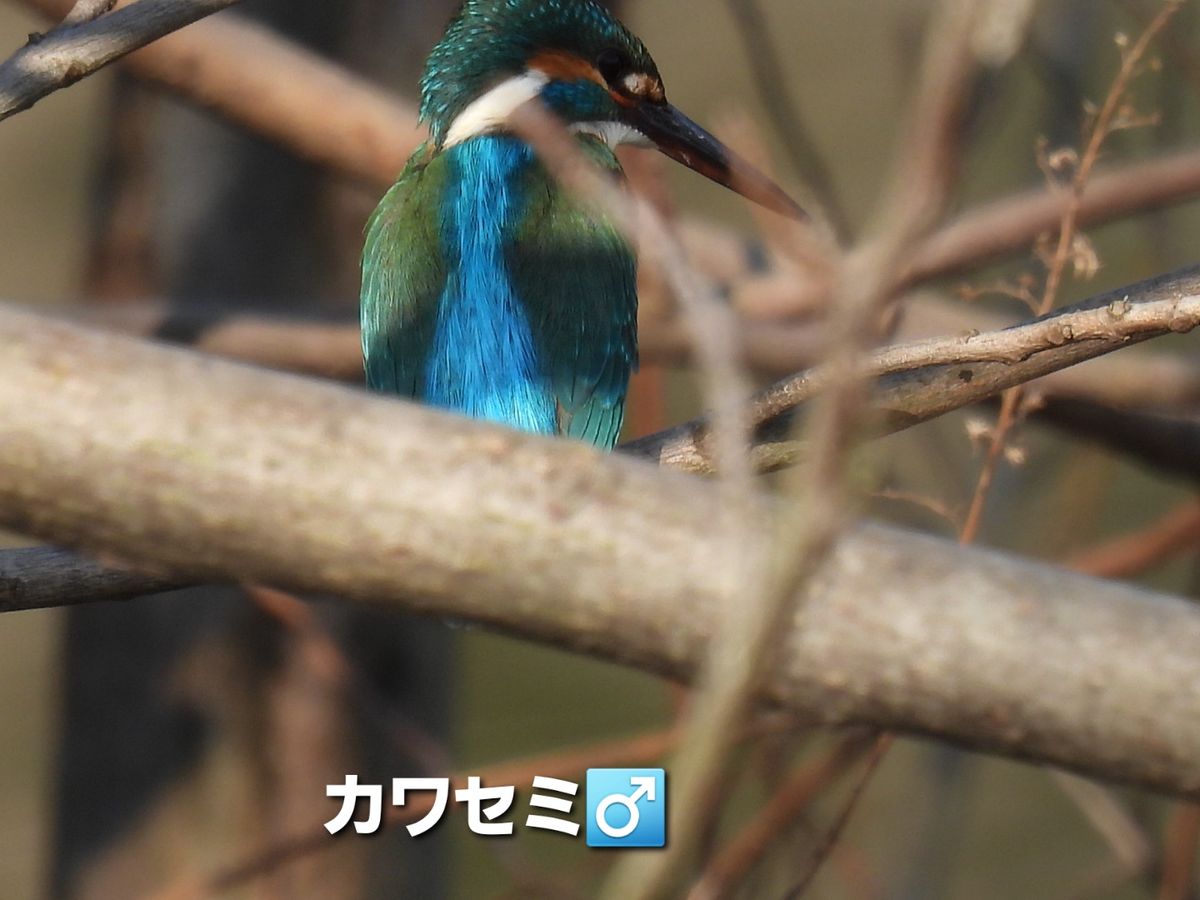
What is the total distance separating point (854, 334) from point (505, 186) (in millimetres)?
1247

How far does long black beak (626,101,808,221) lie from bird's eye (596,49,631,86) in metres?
0.04

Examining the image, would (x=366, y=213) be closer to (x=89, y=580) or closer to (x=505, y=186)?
(x=505, y=186)

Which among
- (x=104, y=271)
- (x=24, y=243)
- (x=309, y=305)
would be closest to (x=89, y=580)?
(x=309, y=305)

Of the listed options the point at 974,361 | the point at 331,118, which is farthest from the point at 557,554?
the point at 331,118

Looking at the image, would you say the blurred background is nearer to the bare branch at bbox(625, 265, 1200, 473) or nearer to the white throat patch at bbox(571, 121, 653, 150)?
the white throat patch at bbox(571, 121, 653, 150)

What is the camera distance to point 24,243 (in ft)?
13.3

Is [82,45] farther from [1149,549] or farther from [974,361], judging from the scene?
[1149,549]

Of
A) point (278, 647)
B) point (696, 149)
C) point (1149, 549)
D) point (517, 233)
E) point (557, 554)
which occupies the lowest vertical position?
point (557, 554)

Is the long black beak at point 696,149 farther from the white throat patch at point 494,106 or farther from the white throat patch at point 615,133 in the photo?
the white throat patch at point 494,106

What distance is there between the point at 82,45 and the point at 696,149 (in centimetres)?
84

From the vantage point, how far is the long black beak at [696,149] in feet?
5.82

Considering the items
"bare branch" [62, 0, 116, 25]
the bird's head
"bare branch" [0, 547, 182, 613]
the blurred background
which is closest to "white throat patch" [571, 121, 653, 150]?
the bird's head

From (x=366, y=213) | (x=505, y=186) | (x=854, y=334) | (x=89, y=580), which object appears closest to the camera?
(x=854, y=334)

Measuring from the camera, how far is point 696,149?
181 centimetres
